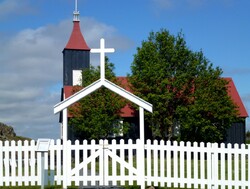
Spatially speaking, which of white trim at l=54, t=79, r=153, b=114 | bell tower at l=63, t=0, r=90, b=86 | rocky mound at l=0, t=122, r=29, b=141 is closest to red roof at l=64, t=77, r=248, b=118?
bell tower at l=63, t=0, r=90, b=86

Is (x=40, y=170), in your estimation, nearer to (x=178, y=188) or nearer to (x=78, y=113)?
(x=178, y=188)

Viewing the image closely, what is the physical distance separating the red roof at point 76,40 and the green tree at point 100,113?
11615 millimetres

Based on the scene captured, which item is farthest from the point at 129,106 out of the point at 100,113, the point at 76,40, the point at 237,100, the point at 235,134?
the point at 76,40

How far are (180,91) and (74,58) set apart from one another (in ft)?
46.6

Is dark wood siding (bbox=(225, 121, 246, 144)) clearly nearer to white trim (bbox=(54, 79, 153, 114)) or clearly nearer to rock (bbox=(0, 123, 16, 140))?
rock (bbox=(0, 123, 16, 140))

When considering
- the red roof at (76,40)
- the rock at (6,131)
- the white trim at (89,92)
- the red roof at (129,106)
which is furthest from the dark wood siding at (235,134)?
the white trim at (89,92)

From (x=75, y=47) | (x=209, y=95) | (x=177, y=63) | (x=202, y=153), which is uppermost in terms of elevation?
(x=75, y=47)

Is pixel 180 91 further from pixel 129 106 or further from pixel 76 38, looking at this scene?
pixel 76 38

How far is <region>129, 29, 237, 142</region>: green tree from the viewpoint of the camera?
3412cm

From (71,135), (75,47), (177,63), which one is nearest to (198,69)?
(177,63)

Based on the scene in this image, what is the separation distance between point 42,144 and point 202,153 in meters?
5.35

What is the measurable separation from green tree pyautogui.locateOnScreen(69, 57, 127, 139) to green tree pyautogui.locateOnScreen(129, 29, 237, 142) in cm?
192

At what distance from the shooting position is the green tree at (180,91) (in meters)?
34.1

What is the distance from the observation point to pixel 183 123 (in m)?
34.1
